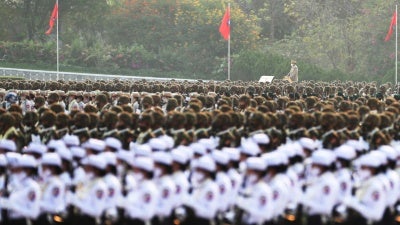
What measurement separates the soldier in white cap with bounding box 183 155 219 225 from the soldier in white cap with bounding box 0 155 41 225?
1.75 meters

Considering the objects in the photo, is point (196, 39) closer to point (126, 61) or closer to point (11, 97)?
point (126, 61)

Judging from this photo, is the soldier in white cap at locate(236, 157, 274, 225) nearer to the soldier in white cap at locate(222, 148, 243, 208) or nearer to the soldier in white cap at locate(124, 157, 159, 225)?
the soldier in white cap at locate(222, 148, 243, 208)

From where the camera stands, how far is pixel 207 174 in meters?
12.9

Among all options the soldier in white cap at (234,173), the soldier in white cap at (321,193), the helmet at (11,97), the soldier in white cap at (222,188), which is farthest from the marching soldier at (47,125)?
the helmet at (11,97)

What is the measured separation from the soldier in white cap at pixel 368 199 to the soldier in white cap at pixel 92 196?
9.47ft

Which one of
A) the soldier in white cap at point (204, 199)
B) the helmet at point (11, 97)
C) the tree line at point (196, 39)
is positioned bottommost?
the soldier in white cap at point (204, 199)

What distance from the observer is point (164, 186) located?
12523 millimetres

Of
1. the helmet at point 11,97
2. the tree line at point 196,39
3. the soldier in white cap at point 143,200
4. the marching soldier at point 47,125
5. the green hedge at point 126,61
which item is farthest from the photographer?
the tree line at point 196,39

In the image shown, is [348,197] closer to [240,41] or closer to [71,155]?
[71,155]

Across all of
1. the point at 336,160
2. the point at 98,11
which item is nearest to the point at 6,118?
the point at 336,160

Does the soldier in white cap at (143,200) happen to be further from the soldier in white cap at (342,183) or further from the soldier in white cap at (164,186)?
the soldier in white cap at (342,183)

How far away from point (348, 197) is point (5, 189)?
4.35m

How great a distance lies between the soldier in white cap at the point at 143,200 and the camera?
12391mm

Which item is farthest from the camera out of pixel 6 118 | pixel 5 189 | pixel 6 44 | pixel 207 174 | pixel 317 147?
pixel 6 44
